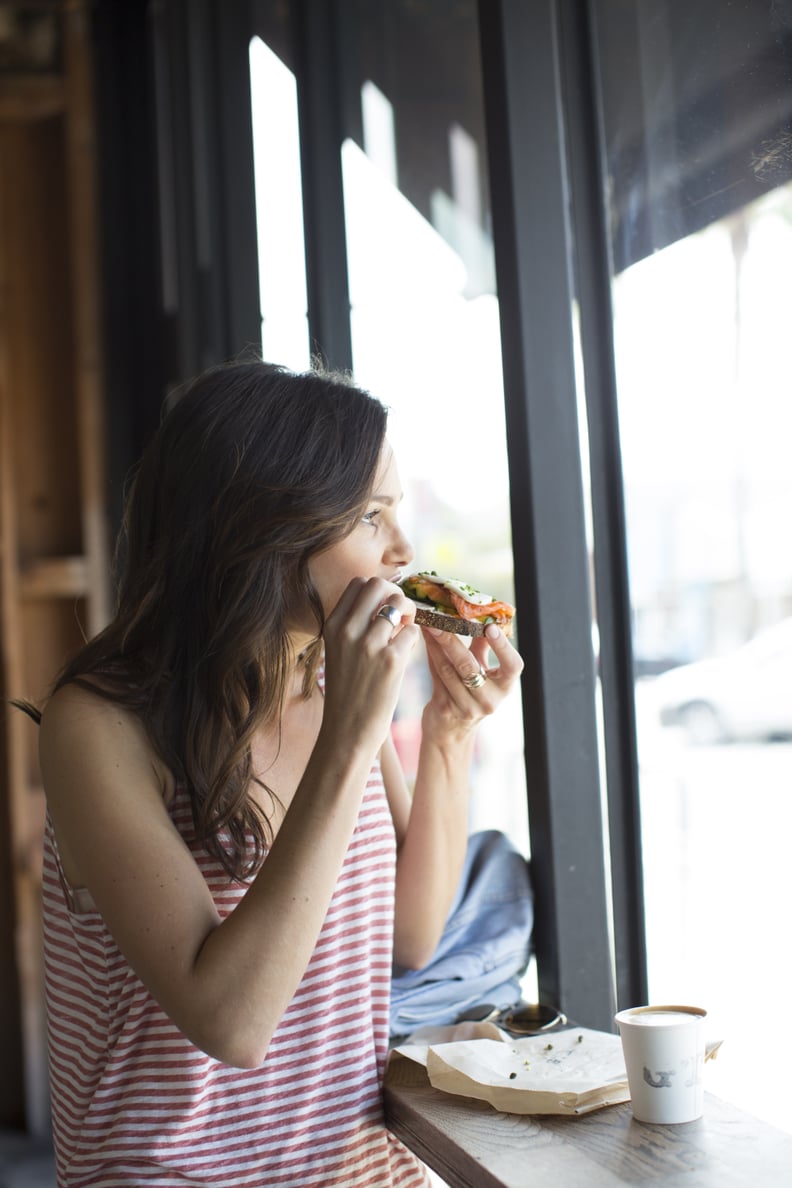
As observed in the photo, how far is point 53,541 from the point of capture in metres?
3.63

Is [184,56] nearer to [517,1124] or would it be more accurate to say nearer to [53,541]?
[53,541]

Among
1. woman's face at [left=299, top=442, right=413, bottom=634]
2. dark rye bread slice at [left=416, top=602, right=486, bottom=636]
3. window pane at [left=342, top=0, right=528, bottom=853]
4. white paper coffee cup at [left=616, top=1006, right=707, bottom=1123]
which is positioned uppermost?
window pane at [left=342, top=0, right=528, bottom=853]

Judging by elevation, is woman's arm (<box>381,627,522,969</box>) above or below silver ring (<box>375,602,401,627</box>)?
below

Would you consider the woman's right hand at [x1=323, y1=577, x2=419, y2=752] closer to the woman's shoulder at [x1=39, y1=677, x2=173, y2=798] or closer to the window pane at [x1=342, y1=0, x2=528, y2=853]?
the woman's shoulder at [x1=39, y1=677, x2=173, y2=798]

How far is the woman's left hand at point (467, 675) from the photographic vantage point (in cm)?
Answer: 156

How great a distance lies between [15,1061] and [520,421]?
2.98m

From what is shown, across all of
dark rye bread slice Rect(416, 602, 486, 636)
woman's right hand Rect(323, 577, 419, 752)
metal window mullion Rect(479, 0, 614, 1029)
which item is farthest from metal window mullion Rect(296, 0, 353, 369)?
woman's right hand Rect(323, 577, 419, 752)

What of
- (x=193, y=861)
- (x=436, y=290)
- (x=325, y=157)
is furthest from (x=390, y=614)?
(x=325, y=157)

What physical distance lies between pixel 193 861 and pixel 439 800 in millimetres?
487

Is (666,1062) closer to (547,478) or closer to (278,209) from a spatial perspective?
(547,478)

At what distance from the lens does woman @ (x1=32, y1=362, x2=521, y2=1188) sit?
1.20m

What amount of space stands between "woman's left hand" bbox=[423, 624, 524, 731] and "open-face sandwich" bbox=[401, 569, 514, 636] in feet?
0.06

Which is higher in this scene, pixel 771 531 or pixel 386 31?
pixel 386 31

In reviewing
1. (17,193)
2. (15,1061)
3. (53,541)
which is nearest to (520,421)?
(53,541)
